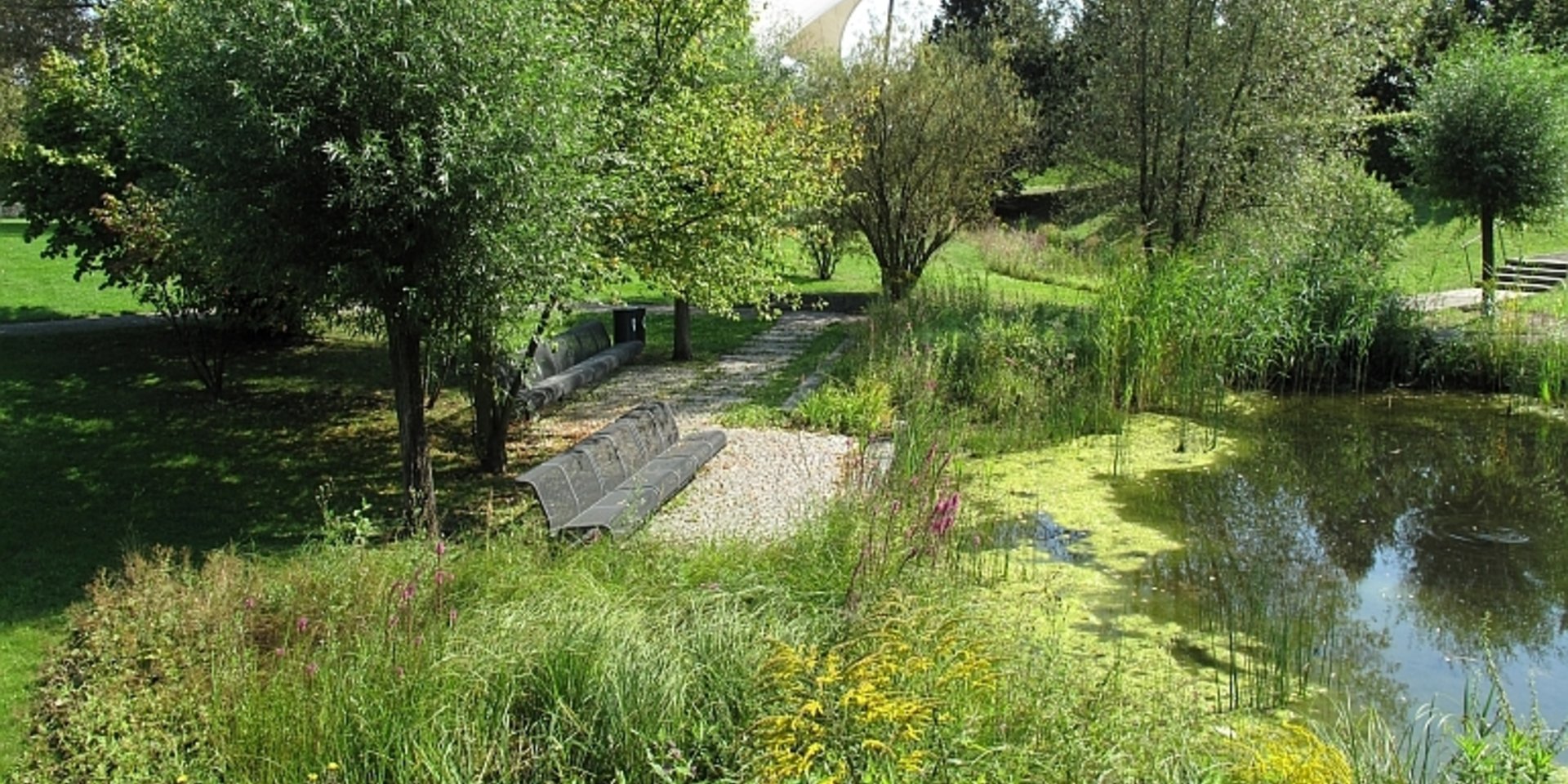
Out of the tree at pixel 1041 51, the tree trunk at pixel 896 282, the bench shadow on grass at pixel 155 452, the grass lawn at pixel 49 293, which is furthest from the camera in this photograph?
the tree at pixel 1041 51

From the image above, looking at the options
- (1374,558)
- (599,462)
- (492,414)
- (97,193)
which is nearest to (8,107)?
(97,193)

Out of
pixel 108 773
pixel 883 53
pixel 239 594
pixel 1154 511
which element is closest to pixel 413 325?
pixel 239 594

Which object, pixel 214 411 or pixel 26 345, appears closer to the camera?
pixel 214 411

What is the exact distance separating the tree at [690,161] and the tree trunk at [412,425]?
6.44 feet

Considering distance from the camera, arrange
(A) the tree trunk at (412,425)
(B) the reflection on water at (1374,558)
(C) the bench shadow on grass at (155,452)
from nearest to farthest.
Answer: (B) the reflection on water at (1374,558), (A) the tree trunk at (412,425), (C) the bench shadow on grass at (155,452)

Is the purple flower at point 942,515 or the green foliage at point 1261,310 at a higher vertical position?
the green foliage at point 1261,310

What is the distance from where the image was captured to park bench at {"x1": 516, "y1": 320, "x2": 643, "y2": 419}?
10.9 meters

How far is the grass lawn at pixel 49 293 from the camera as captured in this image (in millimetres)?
14250

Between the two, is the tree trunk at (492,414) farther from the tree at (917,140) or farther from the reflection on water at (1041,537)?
the tree at (917,140)

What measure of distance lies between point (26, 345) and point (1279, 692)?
12.1 m

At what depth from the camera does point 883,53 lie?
686 inches

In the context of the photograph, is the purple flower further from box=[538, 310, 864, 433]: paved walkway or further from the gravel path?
box=[538, 310, 864, 433]: paved walkway

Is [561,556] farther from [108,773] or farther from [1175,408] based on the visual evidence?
[1175,408]

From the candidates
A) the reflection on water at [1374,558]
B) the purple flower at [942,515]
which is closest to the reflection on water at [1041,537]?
the reflection on water at [1374,558]
